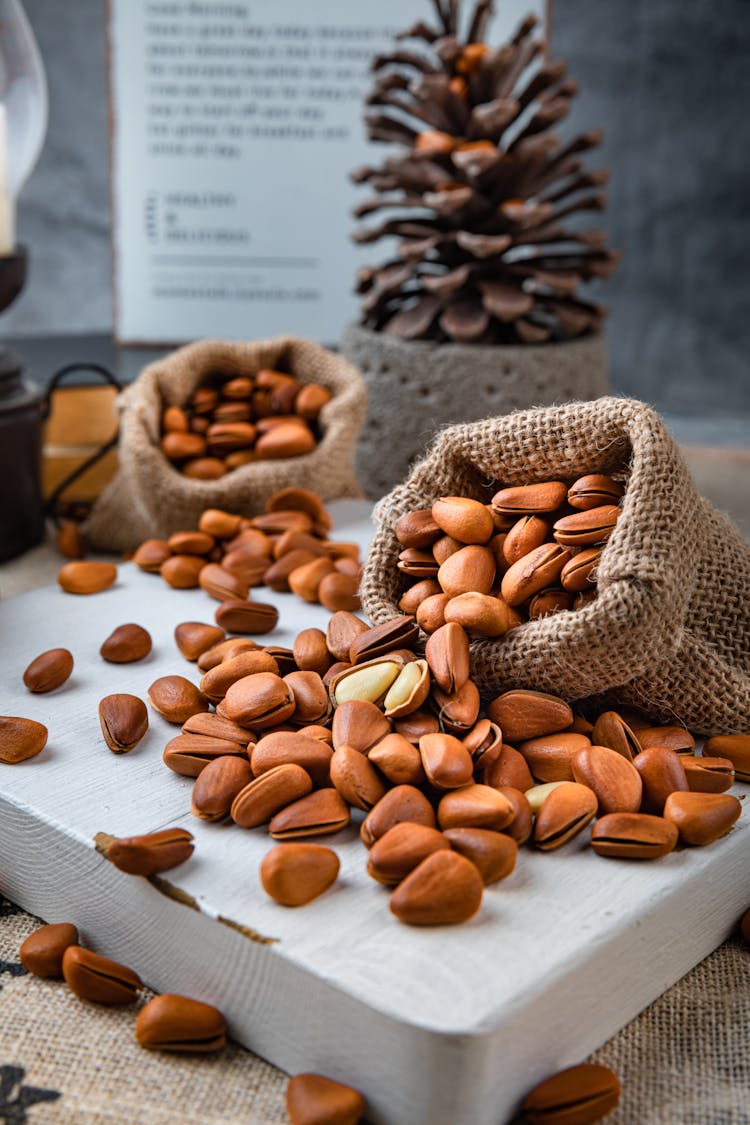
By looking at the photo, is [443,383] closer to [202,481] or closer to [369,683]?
[202,481]

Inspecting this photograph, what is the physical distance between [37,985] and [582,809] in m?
0.28

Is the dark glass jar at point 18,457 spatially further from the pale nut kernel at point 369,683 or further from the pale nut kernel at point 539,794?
the pale nut kernel at point 539,794

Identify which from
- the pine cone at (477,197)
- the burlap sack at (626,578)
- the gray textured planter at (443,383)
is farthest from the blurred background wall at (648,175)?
the burlap sack at (626,578)

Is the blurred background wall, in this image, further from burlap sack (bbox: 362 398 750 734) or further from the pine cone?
burlap sack (bbox: 362 398 750 734)

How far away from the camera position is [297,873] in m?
0.54

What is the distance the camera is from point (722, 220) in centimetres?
160

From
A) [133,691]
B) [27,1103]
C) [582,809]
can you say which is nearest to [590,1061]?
[582,809]

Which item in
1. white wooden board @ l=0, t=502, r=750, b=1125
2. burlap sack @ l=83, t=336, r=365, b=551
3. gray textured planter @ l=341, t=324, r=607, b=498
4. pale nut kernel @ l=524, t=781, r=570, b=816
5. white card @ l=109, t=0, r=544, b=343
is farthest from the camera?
white card @ l=109, t=0, r=544, b=343

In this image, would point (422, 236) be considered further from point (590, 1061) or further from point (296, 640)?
point (590, 1061)

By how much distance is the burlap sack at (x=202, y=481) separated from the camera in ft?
3.41

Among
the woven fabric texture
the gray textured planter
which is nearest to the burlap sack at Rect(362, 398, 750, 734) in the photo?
the woven fabric texture

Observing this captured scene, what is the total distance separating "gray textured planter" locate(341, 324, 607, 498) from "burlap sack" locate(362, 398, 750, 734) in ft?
1.43

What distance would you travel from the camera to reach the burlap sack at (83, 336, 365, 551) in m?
1.04

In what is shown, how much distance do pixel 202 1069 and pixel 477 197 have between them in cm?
93
